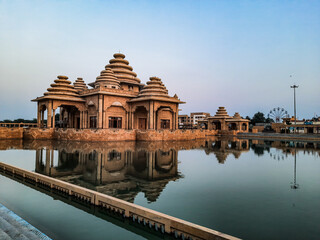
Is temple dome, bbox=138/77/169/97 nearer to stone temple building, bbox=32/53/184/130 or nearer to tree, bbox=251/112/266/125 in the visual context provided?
stone temple building, bbox=32/53/184/130

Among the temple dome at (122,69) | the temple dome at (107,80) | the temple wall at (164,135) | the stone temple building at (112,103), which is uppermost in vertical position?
the temple dome at (122,69)

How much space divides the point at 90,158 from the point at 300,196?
38.6 ft

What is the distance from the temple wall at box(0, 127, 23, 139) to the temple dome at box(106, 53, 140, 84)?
16.2m

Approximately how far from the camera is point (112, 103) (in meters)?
30.2

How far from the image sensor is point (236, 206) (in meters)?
6.61

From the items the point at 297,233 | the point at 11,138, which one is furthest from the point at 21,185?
the point at 11,138

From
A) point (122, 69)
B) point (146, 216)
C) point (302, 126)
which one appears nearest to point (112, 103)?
point (122, 69)

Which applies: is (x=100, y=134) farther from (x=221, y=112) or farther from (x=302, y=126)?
(x=302, y=126)

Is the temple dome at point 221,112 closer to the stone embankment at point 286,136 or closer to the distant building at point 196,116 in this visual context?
the stone embankment at point 286,136

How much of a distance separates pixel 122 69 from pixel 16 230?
115 ft

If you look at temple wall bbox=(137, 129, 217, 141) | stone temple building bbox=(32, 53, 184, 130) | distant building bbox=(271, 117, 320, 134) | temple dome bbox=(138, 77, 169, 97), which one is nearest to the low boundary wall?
temple wall bbox=(137, 129, 217, 141)

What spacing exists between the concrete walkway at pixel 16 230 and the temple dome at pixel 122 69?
3210 centimetres

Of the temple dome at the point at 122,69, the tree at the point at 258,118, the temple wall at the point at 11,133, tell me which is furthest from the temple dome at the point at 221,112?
the tree at the point at 258,118

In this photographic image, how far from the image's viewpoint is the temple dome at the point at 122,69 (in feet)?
120
